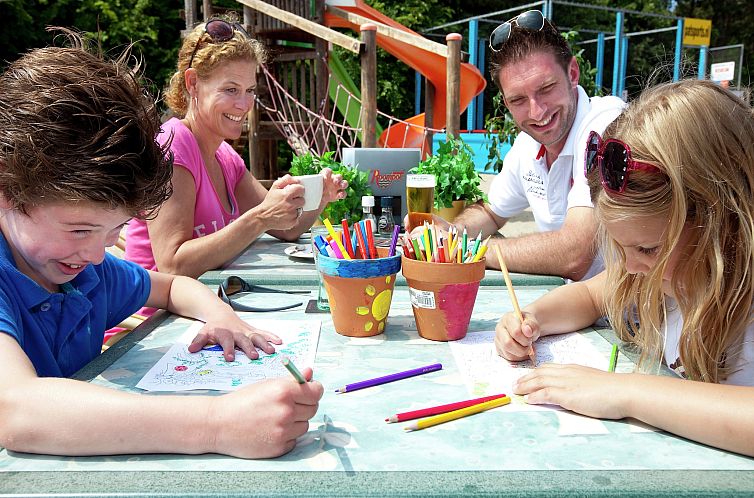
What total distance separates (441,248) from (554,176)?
1.26 meters

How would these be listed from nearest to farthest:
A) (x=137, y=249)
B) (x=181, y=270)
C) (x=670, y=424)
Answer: (x=670, y=424)
(x=181, y=270)
(x=137, y=249)

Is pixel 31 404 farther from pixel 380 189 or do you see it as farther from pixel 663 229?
pixel 380 189

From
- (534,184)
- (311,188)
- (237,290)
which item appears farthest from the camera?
(534,184)

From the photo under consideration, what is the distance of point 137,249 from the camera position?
7.55 feet

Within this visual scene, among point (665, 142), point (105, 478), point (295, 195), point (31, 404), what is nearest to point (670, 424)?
point (665, 142)

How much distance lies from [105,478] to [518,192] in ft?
7.42

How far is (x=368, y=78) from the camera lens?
484 cm

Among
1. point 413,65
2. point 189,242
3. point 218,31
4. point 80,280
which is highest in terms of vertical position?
point 218,31

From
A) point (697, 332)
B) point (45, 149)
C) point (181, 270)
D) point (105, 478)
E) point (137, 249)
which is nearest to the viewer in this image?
point (105, 478)

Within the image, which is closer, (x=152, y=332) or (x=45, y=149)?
(x=45, y=149)

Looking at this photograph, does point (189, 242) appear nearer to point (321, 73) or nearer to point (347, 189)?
point (347, 189)

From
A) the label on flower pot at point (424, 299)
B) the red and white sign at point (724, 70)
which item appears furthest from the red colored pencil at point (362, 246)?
the red and white sign at point (724, 70)

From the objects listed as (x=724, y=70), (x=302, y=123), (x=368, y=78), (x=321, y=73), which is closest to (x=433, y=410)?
(x=368, y=78)

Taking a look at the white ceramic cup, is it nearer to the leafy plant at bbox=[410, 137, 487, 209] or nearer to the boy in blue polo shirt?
the leafy plant at bbox=[410, 137, 487, 209]
